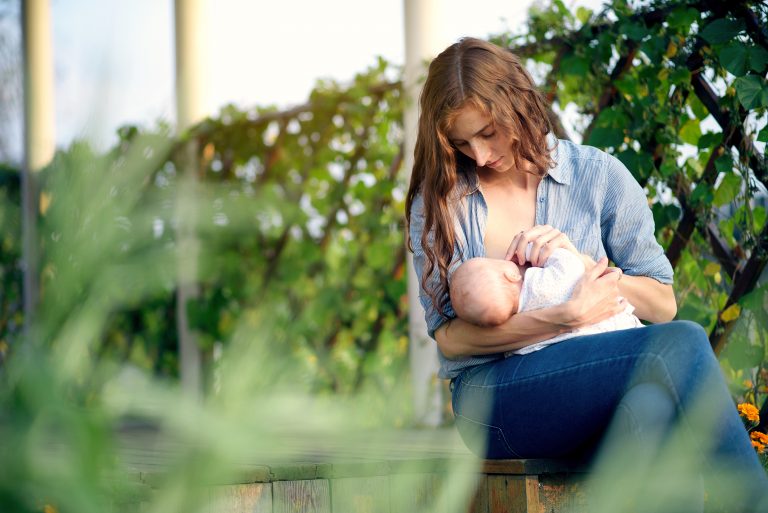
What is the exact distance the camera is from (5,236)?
1.02 feet

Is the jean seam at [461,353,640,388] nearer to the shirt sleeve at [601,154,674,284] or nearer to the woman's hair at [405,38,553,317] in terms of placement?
the woman's hair at [405,38,553,317]

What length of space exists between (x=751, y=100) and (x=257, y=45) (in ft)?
5.91

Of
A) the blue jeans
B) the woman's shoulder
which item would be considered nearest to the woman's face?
the woman's shoulder

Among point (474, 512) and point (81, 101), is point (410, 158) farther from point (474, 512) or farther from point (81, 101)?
point (81, 101)

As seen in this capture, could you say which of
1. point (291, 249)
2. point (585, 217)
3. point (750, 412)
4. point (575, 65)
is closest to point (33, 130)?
point (585, 217)

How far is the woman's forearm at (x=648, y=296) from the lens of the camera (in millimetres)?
1754

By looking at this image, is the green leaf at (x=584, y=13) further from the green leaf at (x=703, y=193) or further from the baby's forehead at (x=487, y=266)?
the baby's forehead at (x=487, y=266)

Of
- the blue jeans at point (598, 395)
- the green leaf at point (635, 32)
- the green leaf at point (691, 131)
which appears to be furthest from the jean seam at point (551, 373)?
the green leaf at point (635, 32)

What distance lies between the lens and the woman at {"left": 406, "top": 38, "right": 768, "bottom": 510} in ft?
5.03

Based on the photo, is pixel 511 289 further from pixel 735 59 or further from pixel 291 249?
pixel 291 249

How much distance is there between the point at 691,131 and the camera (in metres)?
2.31

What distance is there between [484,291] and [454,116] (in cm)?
36

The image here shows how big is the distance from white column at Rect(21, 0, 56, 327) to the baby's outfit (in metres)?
1.15

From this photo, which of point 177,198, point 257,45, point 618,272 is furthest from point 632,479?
point 618,272
